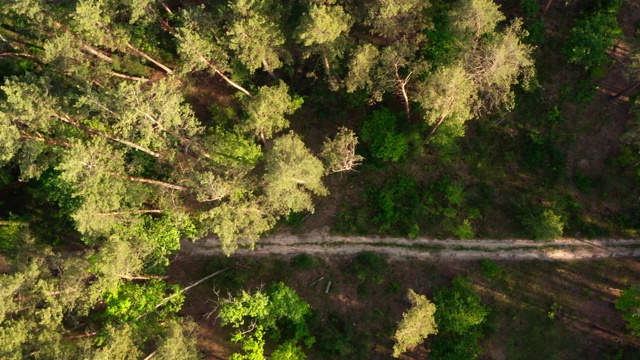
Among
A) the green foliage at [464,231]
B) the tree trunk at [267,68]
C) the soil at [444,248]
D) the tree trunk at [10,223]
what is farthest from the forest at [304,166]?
the soil at [444,248]

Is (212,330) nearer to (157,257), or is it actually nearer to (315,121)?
(157,257)

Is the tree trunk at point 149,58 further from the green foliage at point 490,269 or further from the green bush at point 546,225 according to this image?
the green bush at point 546,225

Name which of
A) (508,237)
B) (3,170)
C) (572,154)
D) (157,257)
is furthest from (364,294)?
(3,170)

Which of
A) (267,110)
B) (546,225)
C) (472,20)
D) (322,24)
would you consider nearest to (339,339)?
(546,225)

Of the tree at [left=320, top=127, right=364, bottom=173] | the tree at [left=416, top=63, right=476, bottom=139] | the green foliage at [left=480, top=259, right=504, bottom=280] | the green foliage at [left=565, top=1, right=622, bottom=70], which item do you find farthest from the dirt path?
the green foliage at [left=565, top=1, right=622, bottom=70]

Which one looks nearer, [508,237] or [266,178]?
[266,178]
